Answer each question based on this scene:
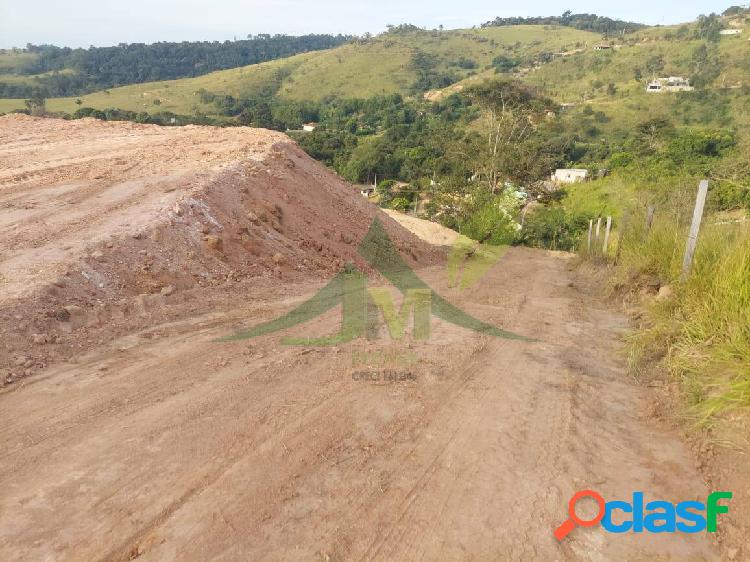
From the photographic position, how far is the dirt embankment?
5031 millimetres

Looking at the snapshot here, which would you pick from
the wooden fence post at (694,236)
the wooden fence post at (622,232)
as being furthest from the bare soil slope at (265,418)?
the wooden fence post at (622,232)

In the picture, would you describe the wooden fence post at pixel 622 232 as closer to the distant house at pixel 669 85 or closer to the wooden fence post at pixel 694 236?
the wooden fence post at pixel 694 236

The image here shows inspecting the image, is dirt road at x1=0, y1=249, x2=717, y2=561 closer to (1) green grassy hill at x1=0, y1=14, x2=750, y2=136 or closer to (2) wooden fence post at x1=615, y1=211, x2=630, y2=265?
(2) wooden fence post at x1=615, y1=211, x2=630, y2=265

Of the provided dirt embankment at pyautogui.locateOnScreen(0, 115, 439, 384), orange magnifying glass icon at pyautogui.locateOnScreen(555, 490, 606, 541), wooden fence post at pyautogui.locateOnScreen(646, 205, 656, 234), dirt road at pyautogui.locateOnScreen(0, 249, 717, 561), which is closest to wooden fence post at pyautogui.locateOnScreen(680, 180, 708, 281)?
dirt road at pyautogui.locateOnScreen(0, 249, 717, 561)

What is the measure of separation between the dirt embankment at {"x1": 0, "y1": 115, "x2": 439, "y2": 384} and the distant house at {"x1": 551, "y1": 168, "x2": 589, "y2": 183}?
2591cm

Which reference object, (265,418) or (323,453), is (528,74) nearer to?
(265,418)

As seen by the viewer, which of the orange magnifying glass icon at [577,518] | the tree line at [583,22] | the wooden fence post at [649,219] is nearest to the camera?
the orange magnifying glass icon at [577,518]

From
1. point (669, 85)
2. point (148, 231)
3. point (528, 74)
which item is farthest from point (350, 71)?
point (148, 231)

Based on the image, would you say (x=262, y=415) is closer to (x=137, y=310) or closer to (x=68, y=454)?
(x=68, y=454)

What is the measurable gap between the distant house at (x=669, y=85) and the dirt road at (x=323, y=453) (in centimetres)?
6428

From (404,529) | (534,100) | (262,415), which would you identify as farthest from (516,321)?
(534,100)

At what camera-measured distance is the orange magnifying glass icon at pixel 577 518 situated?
274cm

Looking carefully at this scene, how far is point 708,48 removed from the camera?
2746 inches

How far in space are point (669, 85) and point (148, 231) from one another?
6646 centimetres
